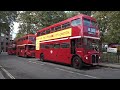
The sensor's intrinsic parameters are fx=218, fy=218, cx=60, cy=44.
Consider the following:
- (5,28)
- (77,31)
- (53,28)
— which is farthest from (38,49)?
(5,28)

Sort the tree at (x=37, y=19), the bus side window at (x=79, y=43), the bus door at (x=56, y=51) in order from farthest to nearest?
the tree at (x=37, y=19) < the bus door at (x=56, y=51) < the bus side window at (x=79, y=43)

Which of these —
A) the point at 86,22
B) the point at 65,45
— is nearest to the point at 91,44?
the point at 86,22

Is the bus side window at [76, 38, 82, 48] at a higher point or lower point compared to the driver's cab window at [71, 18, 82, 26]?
lower

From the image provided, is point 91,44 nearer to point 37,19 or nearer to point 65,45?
point 65,45

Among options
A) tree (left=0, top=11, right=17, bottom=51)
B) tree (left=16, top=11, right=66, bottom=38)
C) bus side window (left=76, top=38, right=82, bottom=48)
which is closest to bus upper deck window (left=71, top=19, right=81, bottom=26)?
bus side window (left=76, top=38, right=82, bottom=48)

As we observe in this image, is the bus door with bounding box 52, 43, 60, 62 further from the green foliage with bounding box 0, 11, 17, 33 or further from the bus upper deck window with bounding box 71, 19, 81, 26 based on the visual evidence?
the green foliage with bounding box 0, 11, 17, 33

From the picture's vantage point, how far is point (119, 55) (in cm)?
2016

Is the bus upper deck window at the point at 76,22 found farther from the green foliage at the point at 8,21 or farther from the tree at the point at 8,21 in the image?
the green foliage at the point at 8,21

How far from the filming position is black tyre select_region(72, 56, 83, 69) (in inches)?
655

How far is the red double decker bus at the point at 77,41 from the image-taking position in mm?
16594

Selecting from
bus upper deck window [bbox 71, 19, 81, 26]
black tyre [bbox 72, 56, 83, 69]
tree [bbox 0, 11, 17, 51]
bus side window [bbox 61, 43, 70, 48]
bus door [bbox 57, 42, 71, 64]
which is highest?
tree [bbox 0, 11, 17, 51]

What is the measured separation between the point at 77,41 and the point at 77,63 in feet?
5.67

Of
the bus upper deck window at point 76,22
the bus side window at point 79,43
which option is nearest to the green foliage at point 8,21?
the bus upper deck window at point 76,22

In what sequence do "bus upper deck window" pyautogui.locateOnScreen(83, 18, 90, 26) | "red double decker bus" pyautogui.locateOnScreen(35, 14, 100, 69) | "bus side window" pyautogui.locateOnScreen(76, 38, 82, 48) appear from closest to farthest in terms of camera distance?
1. "red double decker bus" pyautogui.locateOnScreen(35, 14, 100, 69)
2. "bus side window" pyautogui.locateOnScreen(76, 38, 82, 48)
3. "bus upper deck window" pyautogui.locateOnScreen(83, 18, 90, 26)
